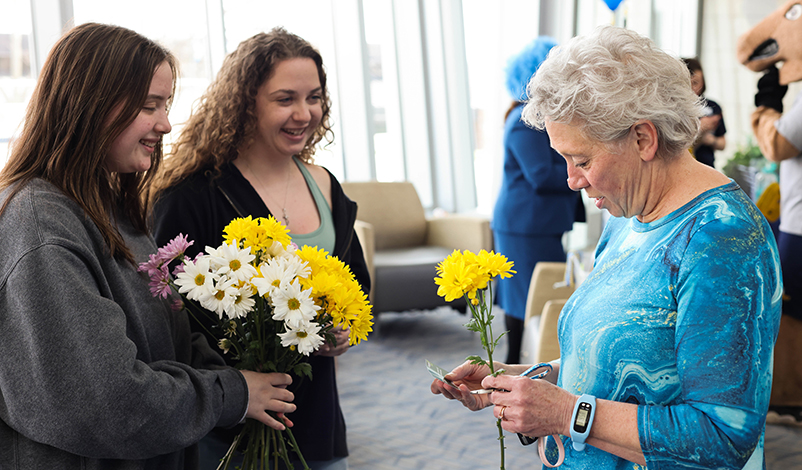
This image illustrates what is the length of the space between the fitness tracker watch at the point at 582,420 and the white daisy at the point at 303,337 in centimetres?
43

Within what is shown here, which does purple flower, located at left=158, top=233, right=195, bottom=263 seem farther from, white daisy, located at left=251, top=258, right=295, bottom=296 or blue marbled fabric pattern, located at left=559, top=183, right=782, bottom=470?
blue marbled fabric pattern, located at left=559, top=183, right=782, bottom=470

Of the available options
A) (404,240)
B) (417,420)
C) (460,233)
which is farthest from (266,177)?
(404,240)

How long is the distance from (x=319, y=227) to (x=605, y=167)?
87 centimetres

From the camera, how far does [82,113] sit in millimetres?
1036

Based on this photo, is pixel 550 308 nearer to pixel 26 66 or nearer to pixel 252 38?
pixel 252 38

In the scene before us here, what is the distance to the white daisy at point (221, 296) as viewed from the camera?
0.99 m

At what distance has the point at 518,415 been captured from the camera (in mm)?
982

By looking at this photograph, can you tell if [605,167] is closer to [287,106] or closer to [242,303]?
[242,303]

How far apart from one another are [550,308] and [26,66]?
13.3 ft

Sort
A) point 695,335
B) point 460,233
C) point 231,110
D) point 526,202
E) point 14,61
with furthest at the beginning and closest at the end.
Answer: point 460,233
point 14,61
point 526,202
point 231,110
point 695,335

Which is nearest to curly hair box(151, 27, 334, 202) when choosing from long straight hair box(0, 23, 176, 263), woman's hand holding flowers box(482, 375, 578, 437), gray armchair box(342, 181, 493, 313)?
long straight hair box(0, 23, 176, 263)

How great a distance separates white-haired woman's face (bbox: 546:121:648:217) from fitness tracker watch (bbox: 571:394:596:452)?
33 centimetres

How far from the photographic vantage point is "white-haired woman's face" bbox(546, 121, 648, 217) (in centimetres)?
101

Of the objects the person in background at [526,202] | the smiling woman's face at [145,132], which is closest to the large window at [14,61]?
the person in background at [526,202]
